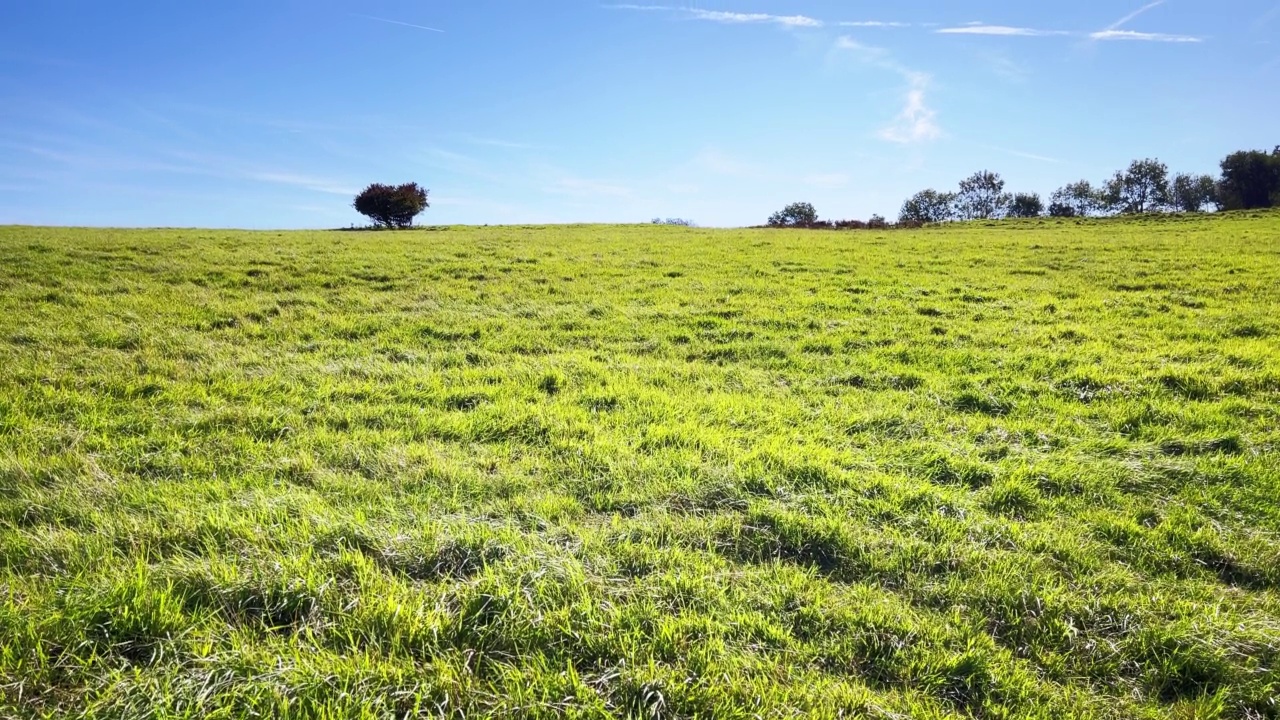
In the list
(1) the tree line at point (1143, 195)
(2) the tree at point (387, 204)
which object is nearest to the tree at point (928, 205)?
(1) the tree line at point (1143, 195)

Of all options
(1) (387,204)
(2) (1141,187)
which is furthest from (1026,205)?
(1) (387,204)

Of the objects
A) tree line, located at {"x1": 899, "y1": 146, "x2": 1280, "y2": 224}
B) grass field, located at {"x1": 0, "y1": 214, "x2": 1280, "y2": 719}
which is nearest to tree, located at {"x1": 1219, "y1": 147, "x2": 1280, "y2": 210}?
tree line, located at {"x1": 899, "y1": 146, "x2": 1280, "y2": 224}

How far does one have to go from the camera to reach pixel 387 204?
151 ft

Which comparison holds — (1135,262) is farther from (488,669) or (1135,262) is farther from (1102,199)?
(1102,199)

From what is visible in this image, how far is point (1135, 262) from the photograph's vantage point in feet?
62.1

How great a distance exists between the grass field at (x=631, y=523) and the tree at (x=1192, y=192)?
12161 cm

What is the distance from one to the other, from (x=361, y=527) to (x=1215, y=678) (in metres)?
4.85

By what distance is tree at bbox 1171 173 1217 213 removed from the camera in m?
95.2

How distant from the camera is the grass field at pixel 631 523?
280 cm

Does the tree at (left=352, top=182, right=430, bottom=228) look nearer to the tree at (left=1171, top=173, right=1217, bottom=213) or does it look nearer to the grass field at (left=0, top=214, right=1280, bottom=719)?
the grass field at (left=0, top=214, right=1280, bottom=719)

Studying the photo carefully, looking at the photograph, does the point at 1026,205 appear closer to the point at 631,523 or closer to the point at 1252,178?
the point at 1252,178

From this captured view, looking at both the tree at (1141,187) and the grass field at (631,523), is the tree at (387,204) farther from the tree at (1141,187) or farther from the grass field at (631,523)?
the tree at (1141,187)

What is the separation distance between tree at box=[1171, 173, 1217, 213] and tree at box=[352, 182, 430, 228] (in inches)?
4626

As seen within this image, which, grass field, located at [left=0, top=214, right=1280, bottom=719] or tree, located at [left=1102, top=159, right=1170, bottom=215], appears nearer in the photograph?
grass field, located at [left=0, top=214, right=1280, bottom=719]
